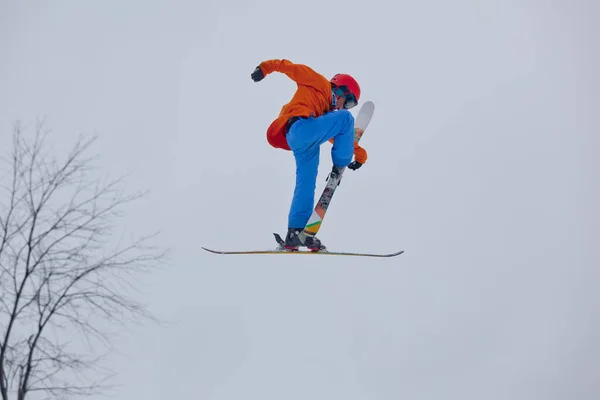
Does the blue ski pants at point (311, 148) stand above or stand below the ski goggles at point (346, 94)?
below

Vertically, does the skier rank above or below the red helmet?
below

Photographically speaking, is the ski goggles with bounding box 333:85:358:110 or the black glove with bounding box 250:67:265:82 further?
the ski goggles with bounding box 333:85:358:110

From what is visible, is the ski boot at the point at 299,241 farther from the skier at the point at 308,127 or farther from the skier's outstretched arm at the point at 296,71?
the skier's outstretched arm at the point at 296,71

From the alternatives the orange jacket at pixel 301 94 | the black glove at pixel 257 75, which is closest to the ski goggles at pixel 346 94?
the orange jacket at pixel 301 94

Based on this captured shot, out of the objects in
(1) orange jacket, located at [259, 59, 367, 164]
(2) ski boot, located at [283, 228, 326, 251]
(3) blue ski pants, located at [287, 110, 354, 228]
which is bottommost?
(2) ski boot, located at [283, 228, 326, 251]

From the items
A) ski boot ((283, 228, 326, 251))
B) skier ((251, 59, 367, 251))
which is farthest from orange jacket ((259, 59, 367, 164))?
ski boot ((283, 228, 326, 251))

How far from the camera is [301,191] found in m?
8.80

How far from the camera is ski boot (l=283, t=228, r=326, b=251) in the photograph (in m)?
8.81

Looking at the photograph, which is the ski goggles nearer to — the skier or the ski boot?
the skier

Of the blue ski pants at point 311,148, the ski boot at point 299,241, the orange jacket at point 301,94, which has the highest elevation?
the orange jacket at point 301,94

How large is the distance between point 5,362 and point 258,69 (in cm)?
376

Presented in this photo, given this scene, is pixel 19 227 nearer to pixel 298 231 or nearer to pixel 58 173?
pixel 58 173

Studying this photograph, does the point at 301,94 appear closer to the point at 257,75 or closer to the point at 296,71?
the point at 296,71

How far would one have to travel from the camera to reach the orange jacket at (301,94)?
849 centimetres
